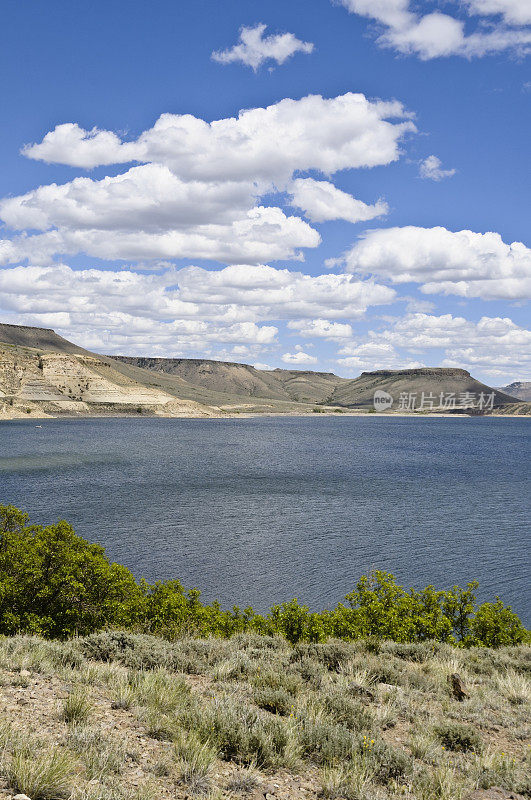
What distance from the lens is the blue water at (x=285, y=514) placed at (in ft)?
101

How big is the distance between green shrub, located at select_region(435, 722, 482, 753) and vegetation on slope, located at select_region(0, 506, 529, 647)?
6.31 m

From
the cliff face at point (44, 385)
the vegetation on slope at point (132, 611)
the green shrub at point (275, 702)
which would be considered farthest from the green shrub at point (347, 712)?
the cliff face at point (44, 385)

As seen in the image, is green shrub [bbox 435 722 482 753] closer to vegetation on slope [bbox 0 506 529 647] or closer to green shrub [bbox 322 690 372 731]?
green shrub [bbox 322 690 372 731]

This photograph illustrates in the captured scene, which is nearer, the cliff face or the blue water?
the blue water

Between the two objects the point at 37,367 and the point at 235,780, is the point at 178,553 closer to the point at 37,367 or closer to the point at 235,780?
the point at 235,780

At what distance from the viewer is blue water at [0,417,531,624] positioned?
30.7 m

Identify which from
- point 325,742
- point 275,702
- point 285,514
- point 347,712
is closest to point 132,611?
point 275,702

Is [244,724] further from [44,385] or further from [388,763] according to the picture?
[44,385]

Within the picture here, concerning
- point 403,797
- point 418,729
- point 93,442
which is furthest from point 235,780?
point 93,442

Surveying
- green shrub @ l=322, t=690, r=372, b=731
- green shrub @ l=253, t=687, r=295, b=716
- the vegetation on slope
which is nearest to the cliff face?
the vegetation on slope

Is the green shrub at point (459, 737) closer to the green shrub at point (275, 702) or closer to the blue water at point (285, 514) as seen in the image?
the green shrub at point (275, 702)

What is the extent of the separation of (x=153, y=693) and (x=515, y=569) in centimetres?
2926

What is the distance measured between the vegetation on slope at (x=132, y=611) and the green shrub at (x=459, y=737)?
6.31 metres

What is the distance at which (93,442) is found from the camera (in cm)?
10956
